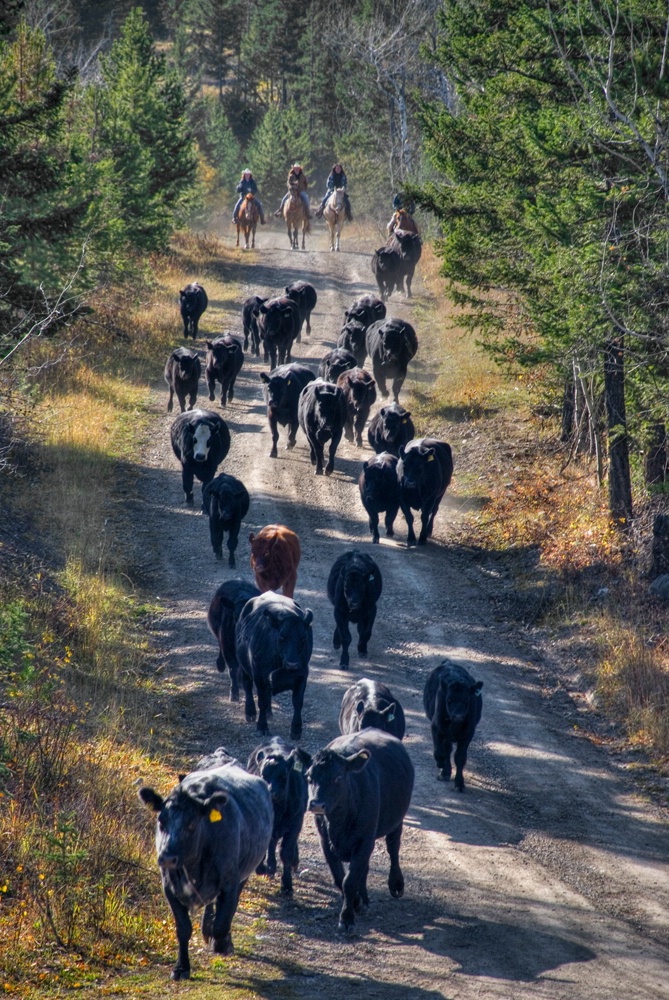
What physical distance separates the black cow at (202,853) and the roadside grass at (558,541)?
19.5 ft

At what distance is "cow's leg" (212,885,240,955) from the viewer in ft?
24.6

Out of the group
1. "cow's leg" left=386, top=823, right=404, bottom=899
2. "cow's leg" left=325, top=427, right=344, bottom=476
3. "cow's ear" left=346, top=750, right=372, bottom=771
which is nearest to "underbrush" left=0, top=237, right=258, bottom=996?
"cow's ear" left=346, top=750, right=372, bottom=771

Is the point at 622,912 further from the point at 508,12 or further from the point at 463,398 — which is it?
the point at 463,398

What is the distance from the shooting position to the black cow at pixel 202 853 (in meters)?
7.27

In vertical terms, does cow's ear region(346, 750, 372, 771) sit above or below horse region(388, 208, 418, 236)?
below

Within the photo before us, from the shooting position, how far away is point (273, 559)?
14.7 meters

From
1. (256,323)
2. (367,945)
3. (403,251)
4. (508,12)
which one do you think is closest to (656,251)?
(508,12)

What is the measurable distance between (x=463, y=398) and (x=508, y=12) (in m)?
9.53

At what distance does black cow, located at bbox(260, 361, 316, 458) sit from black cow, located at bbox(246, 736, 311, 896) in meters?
13.1

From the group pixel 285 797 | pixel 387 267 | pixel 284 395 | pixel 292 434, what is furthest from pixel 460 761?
pixel 387 267

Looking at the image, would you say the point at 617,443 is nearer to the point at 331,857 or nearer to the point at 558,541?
the point at 558,541

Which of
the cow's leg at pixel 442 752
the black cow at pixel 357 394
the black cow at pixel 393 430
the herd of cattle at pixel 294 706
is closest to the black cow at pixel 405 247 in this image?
the herd of cattle at pixel 294 706

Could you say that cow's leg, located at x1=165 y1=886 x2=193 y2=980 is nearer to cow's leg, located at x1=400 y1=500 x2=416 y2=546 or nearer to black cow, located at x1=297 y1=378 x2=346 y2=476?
cow's leg, located at x1=400 y1=500 x2=416 y2=546

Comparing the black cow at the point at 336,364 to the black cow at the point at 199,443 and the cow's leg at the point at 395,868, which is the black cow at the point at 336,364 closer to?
the black cow at the point at 199,443
